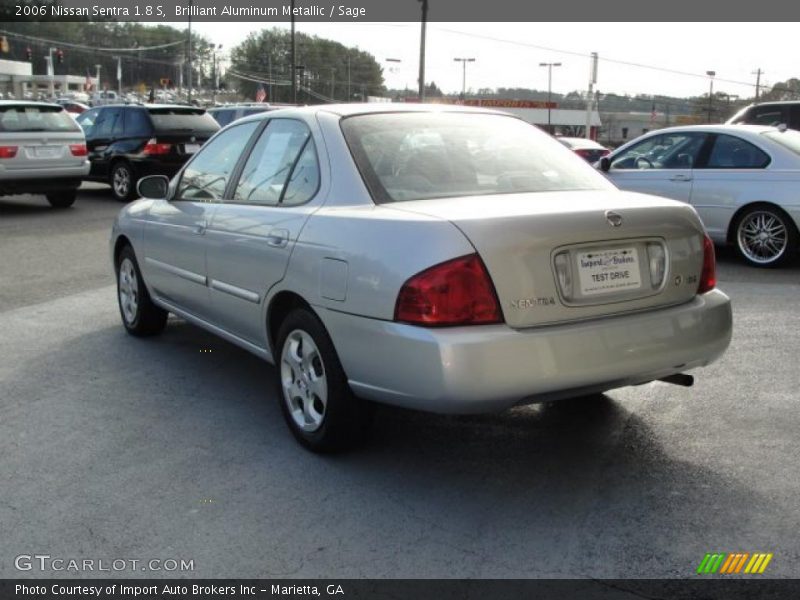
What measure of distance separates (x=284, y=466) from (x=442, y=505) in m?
0.82

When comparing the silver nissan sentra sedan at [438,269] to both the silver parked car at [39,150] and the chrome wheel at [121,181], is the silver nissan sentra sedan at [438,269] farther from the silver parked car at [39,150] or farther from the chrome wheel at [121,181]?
the chrome wheel at [121,181]

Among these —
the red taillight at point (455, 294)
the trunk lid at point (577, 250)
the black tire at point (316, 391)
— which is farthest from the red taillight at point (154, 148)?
the red taillight at point (455, 294)

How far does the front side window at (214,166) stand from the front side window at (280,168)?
217mm

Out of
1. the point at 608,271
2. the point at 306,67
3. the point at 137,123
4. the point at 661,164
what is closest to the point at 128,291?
the point at 608,271

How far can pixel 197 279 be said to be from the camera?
5.10 metres

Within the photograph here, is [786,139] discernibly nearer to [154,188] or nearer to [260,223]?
[154,188]

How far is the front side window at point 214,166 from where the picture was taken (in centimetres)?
505

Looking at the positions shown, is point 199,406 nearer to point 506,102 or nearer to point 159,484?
point 159,484

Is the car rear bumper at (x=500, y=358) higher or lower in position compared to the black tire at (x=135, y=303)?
higher

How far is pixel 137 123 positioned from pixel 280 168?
12.1m

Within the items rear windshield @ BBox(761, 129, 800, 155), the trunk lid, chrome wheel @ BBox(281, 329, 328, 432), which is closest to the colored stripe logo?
the trunk lid

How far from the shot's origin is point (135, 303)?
20.7ft

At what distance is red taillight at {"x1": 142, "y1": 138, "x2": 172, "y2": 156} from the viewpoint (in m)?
15.3

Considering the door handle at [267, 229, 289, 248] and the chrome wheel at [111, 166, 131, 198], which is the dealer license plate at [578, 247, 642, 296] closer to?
the door handle at [267, 229, 289, 248]
